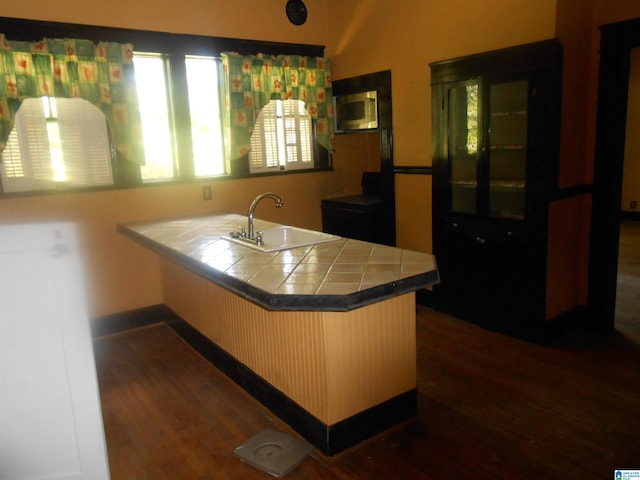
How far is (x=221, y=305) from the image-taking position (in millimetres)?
3139

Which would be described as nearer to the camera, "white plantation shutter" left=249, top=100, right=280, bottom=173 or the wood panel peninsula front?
the wood panel peninsula front

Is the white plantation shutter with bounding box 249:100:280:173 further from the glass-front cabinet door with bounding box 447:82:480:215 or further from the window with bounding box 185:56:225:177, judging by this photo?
the glass-front cabinet door with bounding box 447:82:480:215

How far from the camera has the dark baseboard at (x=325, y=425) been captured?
230 centimetres

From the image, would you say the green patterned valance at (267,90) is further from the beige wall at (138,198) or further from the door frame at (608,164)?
the door frame at (608,164)

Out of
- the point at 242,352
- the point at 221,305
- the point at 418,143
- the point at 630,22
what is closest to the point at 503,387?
the point at 242,352

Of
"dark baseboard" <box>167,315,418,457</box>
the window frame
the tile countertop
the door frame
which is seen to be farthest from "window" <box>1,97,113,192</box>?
the door frame

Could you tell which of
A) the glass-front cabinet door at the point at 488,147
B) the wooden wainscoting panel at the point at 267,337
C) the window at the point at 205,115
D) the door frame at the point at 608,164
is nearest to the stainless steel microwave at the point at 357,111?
the glass-front cabinet door at the point at 488,147

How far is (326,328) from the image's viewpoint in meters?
2.19

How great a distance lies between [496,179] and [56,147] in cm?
307

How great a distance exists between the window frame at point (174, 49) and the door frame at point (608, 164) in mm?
2550

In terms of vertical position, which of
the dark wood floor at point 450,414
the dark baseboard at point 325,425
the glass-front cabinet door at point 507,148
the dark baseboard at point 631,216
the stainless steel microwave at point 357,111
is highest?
the stainless steel microwave at point 357,111

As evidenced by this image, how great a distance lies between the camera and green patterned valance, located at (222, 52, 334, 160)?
13.7 ft

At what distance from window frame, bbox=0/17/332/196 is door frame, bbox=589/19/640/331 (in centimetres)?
255

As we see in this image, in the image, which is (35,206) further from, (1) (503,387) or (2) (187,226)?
(1) (503,387)
